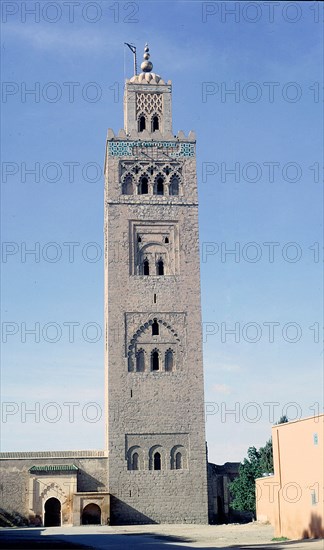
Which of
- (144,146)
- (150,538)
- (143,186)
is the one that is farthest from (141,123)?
(150,538)

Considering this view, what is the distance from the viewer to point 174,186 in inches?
1281

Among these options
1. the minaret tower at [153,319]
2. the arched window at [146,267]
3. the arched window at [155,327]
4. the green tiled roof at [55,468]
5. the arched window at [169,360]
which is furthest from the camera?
the arched window at [146,267]

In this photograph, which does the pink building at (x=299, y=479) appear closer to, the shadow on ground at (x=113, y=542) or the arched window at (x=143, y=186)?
the shadow on ground at (x=113, y=542)

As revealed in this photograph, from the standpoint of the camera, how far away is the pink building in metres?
17.6

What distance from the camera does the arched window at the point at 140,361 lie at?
3011cm

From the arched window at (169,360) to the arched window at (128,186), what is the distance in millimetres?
7307

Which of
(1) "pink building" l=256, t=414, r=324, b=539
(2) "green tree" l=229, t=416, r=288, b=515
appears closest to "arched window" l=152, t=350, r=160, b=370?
(2) "green tree" l=229, t=416, r=288, b=515

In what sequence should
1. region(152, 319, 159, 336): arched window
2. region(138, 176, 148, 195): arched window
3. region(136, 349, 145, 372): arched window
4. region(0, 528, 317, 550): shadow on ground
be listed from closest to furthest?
region(0, 528, 317, 550): shadow on ground < region(136, 349, 145, 372): arched window < region(152, 319, 159, 336): arched window < region(138, 176, 148, 195): arched window

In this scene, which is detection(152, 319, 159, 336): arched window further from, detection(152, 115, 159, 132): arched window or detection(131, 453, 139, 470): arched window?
detection(152, 115, 159, 132): arched window

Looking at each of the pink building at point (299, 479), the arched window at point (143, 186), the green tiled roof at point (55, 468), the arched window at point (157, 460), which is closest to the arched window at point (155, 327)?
the arched window at point (157, 460)

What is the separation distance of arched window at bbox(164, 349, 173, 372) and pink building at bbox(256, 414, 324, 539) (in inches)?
385

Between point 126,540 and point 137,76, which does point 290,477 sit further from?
point 137,76

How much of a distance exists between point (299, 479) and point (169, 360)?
12.2 meters

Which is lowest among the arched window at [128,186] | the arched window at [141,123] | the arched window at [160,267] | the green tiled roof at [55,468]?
the green tiled roof at [55,468]
